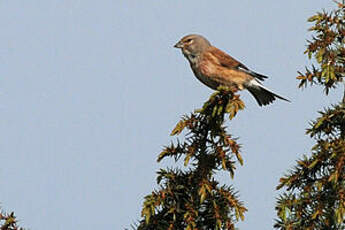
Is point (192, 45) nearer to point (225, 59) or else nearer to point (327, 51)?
point (225, 59)

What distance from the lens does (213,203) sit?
4281 mm

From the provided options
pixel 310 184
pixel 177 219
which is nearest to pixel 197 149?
pixel 177 219

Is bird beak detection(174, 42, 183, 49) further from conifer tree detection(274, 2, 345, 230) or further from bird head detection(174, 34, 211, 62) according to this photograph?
conifer tree detection(274, 2, 345, 230)

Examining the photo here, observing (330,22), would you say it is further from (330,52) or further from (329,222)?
(329,222)

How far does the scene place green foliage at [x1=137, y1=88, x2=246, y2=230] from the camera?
4.24m

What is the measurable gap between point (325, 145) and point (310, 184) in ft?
1.11

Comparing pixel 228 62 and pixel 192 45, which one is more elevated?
pixel 192 45

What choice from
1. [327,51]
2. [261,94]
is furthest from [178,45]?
[327,51]

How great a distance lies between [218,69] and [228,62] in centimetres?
33

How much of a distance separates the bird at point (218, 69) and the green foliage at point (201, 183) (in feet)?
13.7

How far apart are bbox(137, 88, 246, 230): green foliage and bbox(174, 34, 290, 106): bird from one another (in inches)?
164

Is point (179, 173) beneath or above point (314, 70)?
beneath

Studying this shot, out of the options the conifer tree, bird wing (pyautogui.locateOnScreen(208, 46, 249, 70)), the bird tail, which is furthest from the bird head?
the conifer tree

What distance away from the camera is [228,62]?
353 inches
